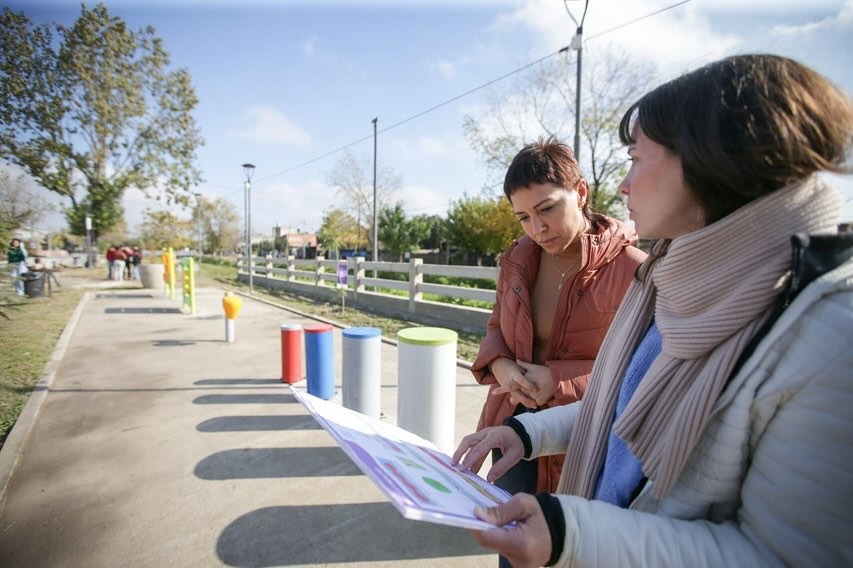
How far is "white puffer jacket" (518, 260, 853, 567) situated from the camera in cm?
Result: 63

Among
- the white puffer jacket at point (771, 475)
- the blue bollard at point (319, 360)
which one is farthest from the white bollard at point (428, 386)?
the white puffer jacket at point (771, 475)

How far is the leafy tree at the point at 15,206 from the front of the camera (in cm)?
250

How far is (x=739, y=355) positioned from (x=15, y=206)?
374cm

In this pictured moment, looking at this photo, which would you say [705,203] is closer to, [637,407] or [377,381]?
[637,407]

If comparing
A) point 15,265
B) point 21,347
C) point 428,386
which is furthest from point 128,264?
point 428,386

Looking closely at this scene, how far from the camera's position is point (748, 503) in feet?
2.37

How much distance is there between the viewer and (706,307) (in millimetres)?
830

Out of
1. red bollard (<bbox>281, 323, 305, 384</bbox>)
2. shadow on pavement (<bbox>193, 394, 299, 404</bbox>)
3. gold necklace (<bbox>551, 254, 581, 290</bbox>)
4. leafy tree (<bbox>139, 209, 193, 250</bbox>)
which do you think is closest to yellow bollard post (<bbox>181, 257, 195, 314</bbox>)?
red bollard (<bbox>281, 323, 305, 384</bbox>)

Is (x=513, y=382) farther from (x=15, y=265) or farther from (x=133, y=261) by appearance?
(x=133, y=261)

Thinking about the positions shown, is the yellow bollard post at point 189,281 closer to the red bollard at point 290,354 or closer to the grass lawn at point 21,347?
the grass lawn at point 21,347

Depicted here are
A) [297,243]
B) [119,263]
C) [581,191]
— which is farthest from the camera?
[297,243]

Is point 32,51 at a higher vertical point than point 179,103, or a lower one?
lower

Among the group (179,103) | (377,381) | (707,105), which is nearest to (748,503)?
(707,105)

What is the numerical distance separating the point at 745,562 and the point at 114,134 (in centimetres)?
433
